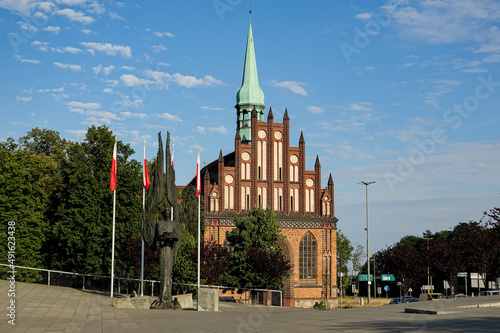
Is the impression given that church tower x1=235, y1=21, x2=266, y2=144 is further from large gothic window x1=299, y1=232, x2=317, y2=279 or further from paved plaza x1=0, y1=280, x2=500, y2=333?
paved plaza x1=0, y1=280, x2=500, y2=333

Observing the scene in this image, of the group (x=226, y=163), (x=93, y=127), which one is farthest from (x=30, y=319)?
(x=226, y=163)

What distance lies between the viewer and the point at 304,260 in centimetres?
6184

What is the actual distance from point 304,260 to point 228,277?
14.7 m

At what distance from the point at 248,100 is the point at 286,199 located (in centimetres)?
1530

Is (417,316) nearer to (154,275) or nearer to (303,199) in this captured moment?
(154,275)

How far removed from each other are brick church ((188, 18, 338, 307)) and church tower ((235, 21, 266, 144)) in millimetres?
5503

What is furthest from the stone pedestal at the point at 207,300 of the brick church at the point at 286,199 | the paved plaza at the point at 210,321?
the brick church at the point at 286,199

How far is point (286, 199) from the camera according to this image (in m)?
62.6

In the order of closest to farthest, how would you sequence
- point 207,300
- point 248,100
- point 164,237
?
point 164,237
point 207,300
point 248,100

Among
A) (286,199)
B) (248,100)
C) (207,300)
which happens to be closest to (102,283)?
(207,300)

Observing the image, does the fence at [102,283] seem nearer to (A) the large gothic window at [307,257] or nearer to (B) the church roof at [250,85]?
(A) the large gothic window at [307,257]

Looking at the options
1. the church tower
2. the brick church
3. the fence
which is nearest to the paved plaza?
the fence

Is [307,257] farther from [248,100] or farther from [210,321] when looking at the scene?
[210,321]

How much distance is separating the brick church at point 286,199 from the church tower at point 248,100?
550 centimetres
